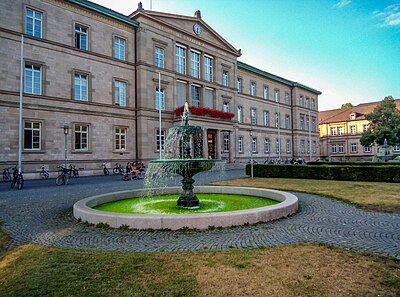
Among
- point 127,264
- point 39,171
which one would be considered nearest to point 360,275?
point 127,264

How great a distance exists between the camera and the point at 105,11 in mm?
27844

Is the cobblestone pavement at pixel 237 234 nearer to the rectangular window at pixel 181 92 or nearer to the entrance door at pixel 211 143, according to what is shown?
the rectangular window at pixel 181 92

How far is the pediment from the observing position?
31.5 m

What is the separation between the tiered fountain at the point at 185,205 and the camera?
22.5 feet

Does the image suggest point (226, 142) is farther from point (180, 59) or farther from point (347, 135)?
point (347, 135)

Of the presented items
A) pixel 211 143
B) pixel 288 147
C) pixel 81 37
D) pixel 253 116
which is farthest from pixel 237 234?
pixel 288 147

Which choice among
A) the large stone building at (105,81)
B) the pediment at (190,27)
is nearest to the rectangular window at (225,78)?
the large stone building at (105,81)

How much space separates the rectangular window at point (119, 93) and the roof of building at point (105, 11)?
21.2 feet

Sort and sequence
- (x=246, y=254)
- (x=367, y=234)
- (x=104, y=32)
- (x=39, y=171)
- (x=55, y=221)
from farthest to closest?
(x=104, y=32) < (x=39, y=171) < (x=55, y=221) < (x=367, y=234) < (x=246, y=254)

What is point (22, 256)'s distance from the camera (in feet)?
16.7

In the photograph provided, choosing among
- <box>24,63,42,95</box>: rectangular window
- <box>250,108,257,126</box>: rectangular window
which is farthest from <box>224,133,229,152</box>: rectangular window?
<box>24,63,42,95</box>: rectangular window

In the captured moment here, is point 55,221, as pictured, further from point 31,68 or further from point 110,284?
point 31,68

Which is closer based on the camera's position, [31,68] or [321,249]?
[321,249]

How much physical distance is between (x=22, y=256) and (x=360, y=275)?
5691mm
